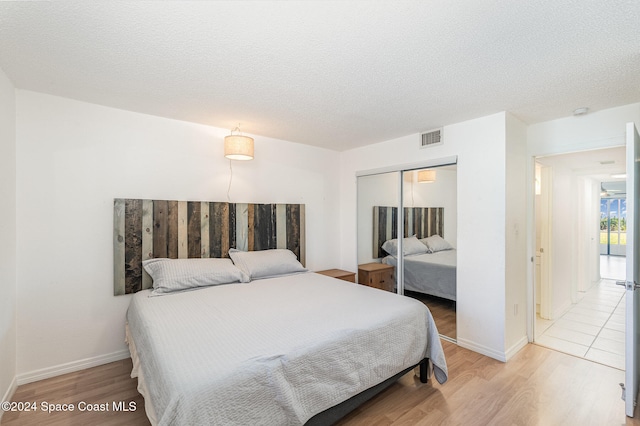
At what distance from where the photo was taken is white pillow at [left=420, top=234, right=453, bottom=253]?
10.9 feet

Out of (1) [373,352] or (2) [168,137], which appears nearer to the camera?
(1) [373,352]

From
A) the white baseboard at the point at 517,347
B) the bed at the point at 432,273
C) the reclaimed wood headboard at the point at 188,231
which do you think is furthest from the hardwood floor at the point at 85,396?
the white baseboard at the point at 517,347

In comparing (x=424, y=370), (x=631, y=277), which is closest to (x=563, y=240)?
(x=631, y=277)

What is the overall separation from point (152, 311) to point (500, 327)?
307 centimetres

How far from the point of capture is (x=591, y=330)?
134 inches

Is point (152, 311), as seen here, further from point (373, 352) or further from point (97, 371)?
point (373, 352)

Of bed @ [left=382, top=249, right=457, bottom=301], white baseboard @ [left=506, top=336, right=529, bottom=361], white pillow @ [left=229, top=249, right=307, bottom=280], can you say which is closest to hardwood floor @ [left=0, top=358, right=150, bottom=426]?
white pillow @ [left=229, top=249, right=307, bottom=280]

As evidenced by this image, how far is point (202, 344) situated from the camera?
62.2 inches

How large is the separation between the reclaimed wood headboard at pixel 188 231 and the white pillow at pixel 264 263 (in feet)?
0.65

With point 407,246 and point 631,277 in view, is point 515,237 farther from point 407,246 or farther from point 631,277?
point 407,246

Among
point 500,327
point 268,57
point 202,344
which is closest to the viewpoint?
point 202,344

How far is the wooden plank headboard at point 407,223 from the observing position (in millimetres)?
3457

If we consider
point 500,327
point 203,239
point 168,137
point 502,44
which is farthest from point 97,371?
point 502,44

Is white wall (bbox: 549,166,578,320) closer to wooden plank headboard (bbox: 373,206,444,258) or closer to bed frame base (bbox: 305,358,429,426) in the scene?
wooden plank headboard (bbox: 373,206,444,258)
